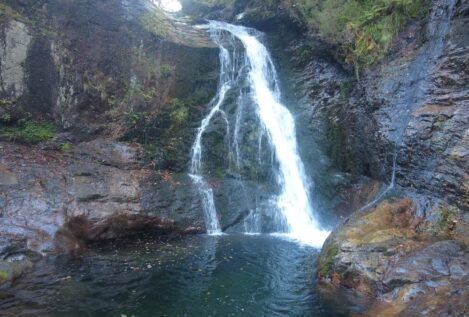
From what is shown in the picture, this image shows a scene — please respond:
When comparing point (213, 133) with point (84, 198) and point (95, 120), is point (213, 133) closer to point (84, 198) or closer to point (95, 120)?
point (95, 120)

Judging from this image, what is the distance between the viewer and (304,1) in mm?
16359

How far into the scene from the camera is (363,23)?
43.8ft

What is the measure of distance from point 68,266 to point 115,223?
7.04 ft

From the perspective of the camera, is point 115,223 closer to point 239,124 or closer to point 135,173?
point 135,173

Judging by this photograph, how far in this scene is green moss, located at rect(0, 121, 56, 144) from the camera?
12.1 meters

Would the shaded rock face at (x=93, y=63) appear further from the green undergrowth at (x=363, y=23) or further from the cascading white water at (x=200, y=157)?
the green undergrowth at (x=363, y=23)

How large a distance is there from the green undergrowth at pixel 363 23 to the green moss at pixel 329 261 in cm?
750

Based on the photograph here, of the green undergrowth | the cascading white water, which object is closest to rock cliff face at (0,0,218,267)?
the cascading white water

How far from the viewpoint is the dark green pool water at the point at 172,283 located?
6.75 m

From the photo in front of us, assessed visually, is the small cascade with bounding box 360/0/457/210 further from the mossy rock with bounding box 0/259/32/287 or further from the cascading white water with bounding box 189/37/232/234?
Result: the mossy rock with bounding box 0/259/32/287

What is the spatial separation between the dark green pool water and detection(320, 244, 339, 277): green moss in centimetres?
33

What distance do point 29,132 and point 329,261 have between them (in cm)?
1008

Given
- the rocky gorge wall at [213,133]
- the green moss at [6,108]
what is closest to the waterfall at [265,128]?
the rocky gorge wall at [213,133]

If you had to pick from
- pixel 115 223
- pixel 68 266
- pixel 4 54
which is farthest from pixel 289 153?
pixel 4 54
